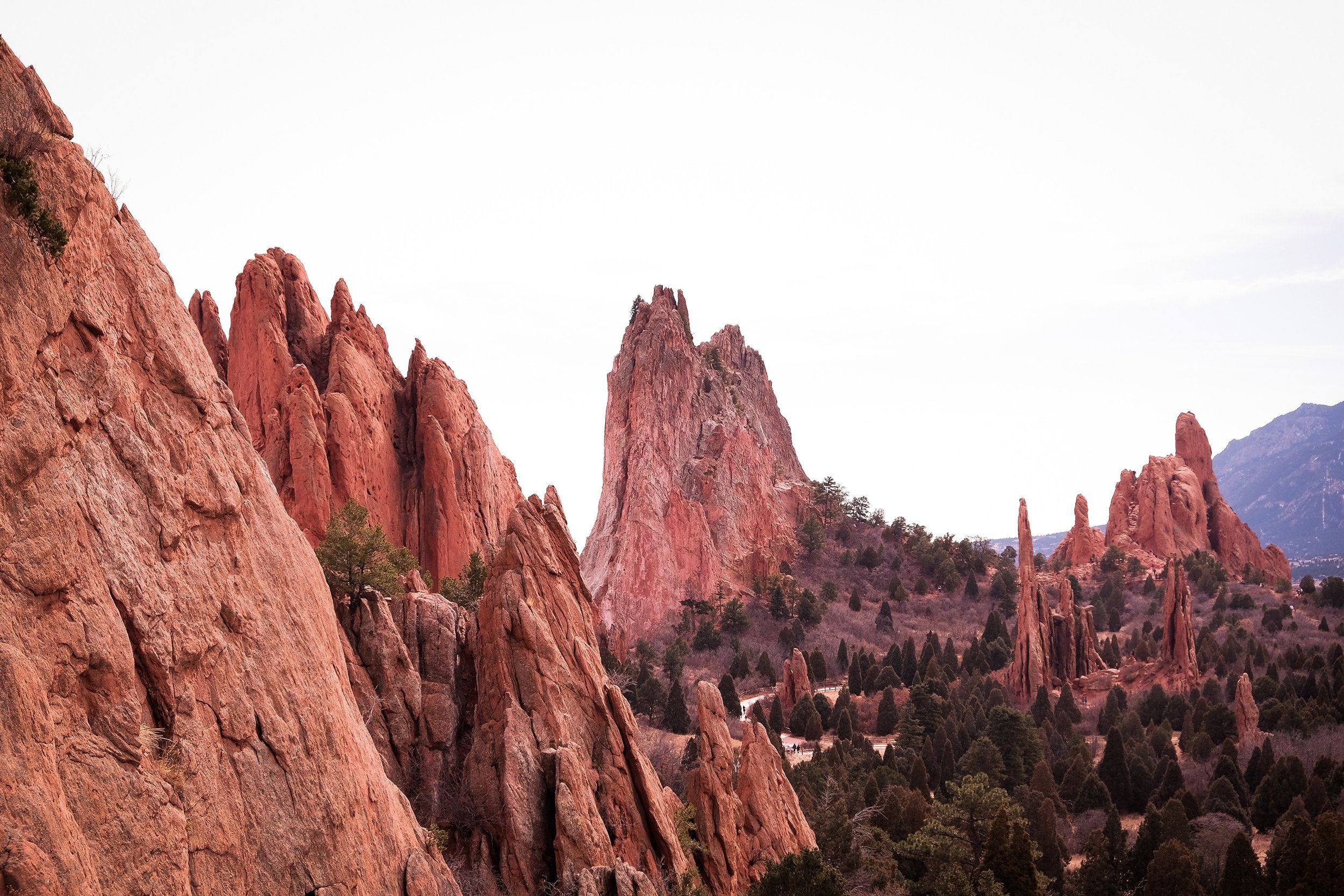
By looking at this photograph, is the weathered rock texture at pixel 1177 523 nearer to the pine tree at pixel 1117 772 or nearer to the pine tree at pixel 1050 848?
the pine tree at pixel 1117 772

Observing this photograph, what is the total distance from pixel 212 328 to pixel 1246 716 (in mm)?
64868

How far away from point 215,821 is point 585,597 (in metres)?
20.9

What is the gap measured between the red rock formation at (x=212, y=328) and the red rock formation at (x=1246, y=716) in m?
62.0

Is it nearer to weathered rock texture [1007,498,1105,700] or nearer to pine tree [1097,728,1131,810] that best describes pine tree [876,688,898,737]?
weathered rock texture [1007,498,1105,700]

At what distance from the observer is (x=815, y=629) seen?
11219 centimetres

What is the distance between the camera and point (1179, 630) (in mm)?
84500

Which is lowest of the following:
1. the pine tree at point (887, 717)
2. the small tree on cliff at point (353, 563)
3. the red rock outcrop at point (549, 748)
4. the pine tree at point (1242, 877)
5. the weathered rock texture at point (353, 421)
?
the pine tree at point (1242, 877)

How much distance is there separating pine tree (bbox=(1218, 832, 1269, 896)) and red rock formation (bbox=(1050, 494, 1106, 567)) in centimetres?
9655

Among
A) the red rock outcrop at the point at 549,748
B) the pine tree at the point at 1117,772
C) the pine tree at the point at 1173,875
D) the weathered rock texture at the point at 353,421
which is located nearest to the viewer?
the red rock outcrop at the point at 549,748

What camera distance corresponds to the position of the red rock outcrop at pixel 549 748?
2845cm

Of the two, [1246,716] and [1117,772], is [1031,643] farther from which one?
[1117,772]

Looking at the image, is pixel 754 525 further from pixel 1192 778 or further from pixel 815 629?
pixel 1192 778

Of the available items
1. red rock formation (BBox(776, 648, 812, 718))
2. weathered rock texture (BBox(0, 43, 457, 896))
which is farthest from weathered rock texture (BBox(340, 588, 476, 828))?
red rock formation (BBox(776, 648, 812, 718))

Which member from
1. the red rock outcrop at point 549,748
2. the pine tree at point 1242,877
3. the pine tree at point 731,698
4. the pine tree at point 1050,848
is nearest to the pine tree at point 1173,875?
the pine tree at point 1242,877
